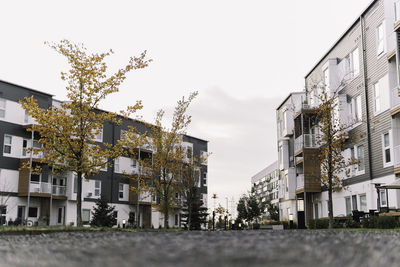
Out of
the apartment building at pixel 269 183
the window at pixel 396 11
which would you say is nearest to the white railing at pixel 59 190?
the window at pixel 396 11

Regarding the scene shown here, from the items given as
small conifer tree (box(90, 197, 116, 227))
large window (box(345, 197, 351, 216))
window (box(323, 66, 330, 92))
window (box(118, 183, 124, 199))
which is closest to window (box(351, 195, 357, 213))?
large window (box(345, 197, 351, 216))

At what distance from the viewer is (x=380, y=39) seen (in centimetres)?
2636

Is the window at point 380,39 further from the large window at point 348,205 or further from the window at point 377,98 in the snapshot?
the large window at point 348,205

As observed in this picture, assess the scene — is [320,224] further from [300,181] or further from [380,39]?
[380,39]

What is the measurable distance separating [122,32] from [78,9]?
3.18m

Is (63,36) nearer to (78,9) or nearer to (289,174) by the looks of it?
(78,9)

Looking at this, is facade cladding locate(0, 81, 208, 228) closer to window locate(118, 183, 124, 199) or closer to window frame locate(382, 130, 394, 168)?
window locate(118, 183, 124, 199)

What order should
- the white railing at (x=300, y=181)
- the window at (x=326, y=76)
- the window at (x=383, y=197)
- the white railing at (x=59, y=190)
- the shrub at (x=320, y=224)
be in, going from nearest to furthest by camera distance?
1. the window at (x=383, y=197)
2. the shrub at (x=320, y=224)
3. the window at (x=326, y=76)
4. the white railing at (x=300, y=181)
5. the white railing at (x=59, y=190)

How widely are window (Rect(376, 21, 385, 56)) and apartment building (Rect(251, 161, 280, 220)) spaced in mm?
70158

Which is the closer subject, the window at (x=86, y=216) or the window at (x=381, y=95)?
the window at (x=381, y=95)

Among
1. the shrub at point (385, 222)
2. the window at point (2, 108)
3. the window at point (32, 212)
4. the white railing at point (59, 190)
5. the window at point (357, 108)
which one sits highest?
the window at point (2, 108)

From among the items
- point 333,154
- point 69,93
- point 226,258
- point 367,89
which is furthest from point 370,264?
point 367,89

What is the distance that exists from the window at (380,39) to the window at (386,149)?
15.2ft

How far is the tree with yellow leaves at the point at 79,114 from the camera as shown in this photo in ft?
68.1
